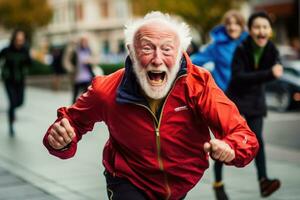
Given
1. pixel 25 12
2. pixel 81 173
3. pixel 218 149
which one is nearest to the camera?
pixel 218 149

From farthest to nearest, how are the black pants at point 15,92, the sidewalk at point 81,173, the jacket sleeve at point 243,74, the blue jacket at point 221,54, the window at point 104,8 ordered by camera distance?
1. the window at point 104,8
2. the black pants at point 15,92
3. the blue jacket at point 221,54
4. the sidewalk at point 81,173
5. the jacket sleeve at point 243,74

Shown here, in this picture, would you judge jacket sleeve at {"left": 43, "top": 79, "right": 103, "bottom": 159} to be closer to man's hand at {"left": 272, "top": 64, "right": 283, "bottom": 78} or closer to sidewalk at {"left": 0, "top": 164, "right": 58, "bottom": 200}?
man's hand at {"left": 272, "top": 64, "right": 283, "bottom": 78}

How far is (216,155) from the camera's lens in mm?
3332

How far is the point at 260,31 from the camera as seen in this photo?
6.79 metres

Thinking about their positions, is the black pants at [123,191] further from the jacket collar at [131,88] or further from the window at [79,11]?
the window at [79,11]

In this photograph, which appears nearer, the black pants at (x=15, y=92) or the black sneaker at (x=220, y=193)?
the black sneaker at (x=220, y=193)

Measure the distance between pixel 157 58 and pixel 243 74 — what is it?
3.17 meters

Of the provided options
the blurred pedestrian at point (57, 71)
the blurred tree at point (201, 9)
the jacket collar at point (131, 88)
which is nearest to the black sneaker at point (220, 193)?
the jacket collar at point (131, 88)

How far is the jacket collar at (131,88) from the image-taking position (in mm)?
3721

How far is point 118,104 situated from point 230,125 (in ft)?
1.87

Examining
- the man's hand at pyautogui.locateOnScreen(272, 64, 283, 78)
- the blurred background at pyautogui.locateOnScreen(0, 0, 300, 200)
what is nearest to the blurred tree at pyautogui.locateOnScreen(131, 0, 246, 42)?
the blurred background at pyautogui.locateOnScreen(0, 0, 300, 200)

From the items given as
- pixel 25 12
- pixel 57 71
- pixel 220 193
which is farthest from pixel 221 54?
pixel 25 12

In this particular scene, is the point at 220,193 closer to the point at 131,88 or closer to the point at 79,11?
the point at 131,88

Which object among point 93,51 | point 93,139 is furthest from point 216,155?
point 93,51
